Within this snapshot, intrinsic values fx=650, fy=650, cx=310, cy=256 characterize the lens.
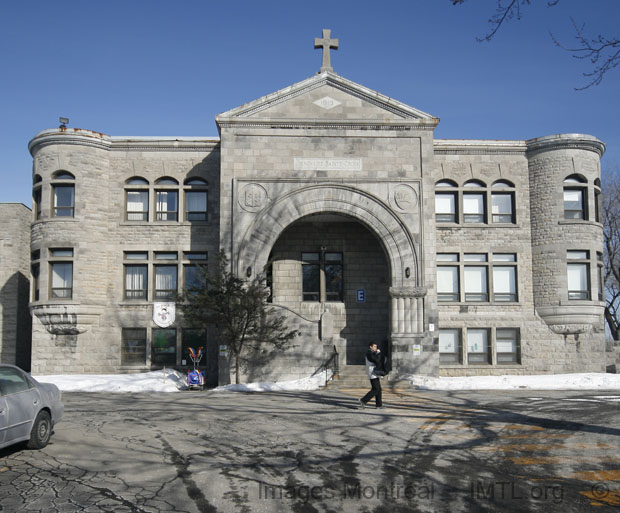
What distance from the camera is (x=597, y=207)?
2909 cm

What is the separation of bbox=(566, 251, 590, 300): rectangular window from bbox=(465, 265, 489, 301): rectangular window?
11.6 ft

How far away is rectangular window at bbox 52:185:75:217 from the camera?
27.8 metres

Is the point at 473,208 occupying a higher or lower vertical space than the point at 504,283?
higher

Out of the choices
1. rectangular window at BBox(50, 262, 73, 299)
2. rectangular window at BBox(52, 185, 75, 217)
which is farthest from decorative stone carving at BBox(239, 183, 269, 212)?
rectangular window at BBox(50, 262, 73, 299)

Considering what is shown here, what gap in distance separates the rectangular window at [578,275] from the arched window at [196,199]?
16067 millimetres

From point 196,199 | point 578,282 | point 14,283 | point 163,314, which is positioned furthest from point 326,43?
point 14,283

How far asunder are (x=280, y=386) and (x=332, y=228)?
8.68 metres

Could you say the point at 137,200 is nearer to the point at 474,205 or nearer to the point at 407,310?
the point at 407,310

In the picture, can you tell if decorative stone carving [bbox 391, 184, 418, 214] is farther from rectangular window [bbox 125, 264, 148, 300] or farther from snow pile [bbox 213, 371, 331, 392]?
rectangular window [bbox 125, 264, 148, 300]

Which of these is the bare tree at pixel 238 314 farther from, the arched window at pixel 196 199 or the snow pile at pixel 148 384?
the arched window at pixel 196 199

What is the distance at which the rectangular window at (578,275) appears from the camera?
2825cm

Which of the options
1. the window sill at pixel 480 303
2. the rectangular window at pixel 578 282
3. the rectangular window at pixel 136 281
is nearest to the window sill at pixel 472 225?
the rectangular window at pixel 578 282

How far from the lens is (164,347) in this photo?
28.1m

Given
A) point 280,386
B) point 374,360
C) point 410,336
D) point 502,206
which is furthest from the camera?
point 502,206
